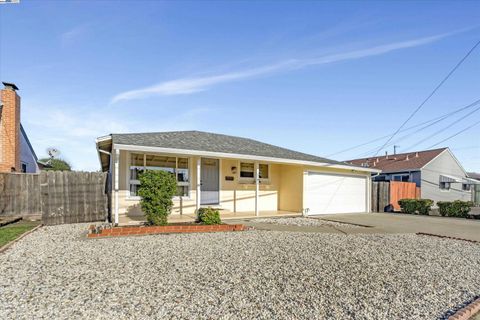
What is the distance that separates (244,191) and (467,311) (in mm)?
10465

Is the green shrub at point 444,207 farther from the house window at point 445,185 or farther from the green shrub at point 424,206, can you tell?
the house window at point 445,185

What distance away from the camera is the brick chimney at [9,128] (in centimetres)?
1321

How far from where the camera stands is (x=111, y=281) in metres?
4.32

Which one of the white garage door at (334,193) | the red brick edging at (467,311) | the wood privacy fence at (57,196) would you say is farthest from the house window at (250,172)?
the red brick edging at (467,311)

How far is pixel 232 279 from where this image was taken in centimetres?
443

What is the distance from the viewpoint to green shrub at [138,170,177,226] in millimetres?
8648

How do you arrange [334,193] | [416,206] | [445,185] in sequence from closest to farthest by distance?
[334,193]
[416,206]
[445,185]

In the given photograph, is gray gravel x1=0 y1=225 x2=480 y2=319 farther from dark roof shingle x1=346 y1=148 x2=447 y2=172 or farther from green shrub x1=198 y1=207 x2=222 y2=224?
dark roof shingle x1=346 y1=148 x2=447 y2=172

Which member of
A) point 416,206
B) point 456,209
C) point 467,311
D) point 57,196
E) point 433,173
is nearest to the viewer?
point 467,311

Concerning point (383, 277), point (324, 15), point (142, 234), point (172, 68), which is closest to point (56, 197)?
point (142, 234)

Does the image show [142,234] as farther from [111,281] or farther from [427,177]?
[427,177]

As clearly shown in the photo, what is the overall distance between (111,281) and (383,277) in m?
4.26

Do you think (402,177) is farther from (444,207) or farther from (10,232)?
(10,232)

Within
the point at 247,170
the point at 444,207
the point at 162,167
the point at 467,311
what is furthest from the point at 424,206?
the point at 467,311
